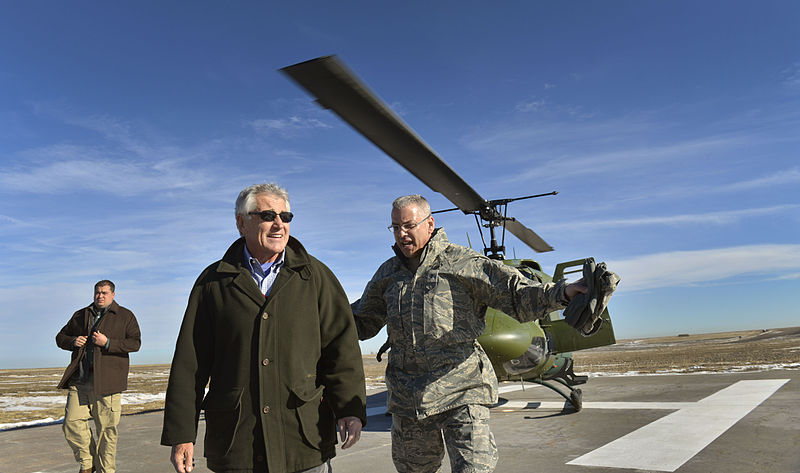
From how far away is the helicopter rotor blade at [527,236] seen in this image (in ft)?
23.8

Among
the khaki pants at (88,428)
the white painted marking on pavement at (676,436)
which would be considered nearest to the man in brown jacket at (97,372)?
the khaki pants at (88,428)

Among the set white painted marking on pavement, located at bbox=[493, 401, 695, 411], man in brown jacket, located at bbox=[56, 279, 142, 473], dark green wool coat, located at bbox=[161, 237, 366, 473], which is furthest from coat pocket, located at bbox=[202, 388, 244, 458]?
white painted marking on pavement, located at bbox=[493, 401, 695, 411]

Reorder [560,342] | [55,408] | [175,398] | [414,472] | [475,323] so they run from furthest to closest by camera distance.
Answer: [55,408] < [560,342] < [475,323] < [414,472] < [175,398]

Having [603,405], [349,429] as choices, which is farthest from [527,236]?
[349,429]

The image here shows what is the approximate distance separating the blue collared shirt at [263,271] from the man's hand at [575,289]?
137cm

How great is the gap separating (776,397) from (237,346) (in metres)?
8.79

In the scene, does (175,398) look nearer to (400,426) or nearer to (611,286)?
(400,426)

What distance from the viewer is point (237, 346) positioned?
216 cm

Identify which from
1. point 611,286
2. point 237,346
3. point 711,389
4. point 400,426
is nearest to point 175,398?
point 237,346

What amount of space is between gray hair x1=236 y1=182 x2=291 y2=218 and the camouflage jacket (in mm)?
974

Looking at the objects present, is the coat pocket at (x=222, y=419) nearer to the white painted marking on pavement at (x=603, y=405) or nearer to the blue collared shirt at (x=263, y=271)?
the blue collared shirt at (x=263, y=271)

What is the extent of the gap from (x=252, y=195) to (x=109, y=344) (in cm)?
383

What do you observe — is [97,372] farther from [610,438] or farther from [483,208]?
[610,438]

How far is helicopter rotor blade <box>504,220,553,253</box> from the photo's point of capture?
286 inches
